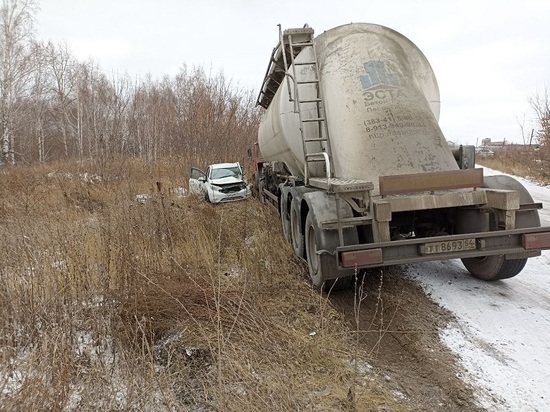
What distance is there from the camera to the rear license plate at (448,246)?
3662 mm

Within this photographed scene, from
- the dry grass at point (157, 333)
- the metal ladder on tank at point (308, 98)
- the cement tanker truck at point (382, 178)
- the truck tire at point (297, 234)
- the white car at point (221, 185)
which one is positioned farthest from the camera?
the white car at point (221, 185)

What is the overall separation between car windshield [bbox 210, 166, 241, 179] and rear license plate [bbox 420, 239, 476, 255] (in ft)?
35.3

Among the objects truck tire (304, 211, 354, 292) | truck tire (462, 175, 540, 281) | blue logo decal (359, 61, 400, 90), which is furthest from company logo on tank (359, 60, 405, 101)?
truck tire (304, 211, 354, 292)

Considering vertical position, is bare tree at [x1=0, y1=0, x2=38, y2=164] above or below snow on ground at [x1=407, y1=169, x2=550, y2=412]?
above

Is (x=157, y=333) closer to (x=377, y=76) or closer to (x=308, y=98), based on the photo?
(x=308, y=98)

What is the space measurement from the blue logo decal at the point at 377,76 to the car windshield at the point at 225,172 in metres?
9.63

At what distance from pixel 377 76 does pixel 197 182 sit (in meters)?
10.3

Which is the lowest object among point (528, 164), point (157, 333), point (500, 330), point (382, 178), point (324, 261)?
point (500, 330)

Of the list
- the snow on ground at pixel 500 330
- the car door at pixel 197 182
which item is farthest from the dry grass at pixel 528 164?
the snow on ground at pixel 500 330

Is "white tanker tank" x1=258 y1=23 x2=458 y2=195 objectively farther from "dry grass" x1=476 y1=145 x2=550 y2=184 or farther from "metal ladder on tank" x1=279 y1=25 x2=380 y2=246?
"dry grass" x1=476 y1=145 x2=550 y2=184

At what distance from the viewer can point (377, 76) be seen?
4.60m

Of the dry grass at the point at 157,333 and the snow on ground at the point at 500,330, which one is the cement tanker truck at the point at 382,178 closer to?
the snow on ground at the point at 500,330

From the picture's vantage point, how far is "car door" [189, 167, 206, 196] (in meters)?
13.4

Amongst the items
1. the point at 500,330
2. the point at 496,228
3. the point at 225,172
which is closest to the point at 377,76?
the point at 496,228
